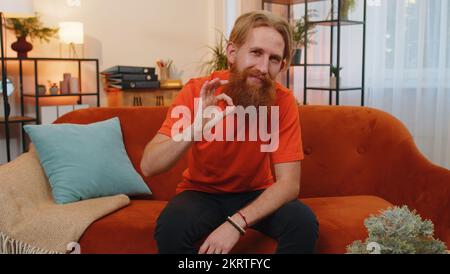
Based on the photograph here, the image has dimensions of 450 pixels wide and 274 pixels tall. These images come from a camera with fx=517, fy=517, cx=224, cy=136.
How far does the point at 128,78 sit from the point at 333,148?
8.72 feet

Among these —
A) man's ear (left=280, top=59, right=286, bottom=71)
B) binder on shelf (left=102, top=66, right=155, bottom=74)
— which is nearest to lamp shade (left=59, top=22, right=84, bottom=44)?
binder on shelf (left=102, top=66, right=155, bottom=74)

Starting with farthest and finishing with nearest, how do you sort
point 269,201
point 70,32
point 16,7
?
point 70,32 → point 16,7 → point 269,201

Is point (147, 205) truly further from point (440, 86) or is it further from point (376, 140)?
point (440, 86)

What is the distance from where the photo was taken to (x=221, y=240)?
4.98 feet

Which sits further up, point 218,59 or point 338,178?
point 218,59

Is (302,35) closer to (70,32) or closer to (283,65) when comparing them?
(70,32)

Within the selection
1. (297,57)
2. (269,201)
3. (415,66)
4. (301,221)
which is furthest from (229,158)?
(297,57)

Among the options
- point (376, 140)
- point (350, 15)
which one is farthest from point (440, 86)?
point (376, 140)

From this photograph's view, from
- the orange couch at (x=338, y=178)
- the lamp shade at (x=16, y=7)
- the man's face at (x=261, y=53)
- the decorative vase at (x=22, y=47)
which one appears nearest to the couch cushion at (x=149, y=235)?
the orange couch at (x=338, y=178)

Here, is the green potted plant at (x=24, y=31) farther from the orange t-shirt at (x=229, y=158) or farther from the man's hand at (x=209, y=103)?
the man's hand at (x=209, y=103)

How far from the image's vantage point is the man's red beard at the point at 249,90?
5.59 feet

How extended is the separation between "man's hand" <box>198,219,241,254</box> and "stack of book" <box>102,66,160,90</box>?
317 centimetres

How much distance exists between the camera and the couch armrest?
1.94m

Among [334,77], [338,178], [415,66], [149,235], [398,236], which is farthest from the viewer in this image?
[334,77]
